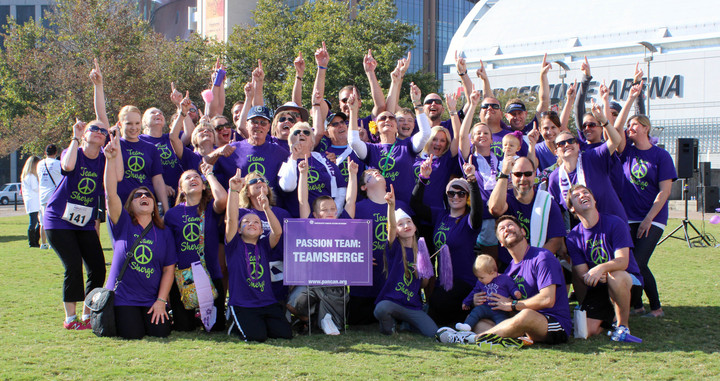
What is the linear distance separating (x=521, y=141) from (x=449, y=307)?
2.02 meters

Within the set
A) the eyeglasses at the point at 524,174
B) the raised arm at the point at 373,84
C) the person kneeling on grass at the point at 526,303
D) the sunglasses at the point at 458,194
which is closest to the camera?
the person kneeling on grass at the point at 526,303

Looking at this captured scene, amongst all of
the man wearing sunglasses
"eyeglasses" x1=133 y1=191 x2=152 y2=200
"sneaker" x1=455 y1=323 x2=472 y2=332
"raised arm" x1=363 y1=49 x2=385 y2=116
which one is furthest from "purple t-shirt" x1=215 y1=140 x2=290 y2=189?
"sneaker" x1=455 y1=323 x2=472 y2=332

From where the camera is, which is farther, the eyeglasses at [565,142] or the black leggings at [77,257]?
the eyeglasses at [565,142]

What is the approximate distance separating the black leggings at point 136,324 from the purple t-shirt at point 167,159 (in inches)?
68.3

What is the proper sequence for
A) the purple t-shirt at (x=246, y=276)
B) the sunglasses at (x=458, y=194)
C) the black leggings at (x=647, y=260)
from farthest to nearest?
the black leggings at (x=647, y=260)
the sunglasses at (x=458, y=194)
the purple t-shirt at (x=246, y=276)

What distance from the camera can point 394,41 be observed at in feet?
109

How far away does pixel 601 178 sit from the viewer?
6602 mm

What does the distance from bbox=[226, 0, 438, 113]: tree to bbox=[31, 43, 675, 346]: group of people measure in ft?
73.1

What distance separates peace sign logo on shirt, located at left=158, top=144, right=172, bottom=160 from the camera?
23.3 feet

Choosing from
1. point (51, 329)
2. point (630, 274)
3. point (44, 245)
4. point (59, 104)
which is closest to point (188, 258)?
point (51, 329)

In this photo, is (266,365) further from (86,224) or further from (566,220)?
(566,220)

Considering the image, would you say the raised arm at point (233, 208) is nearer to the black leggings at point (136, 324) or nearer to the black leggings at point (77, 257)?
the black leggings at point (136, 324)

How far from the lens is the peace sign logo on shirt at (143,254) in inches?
234

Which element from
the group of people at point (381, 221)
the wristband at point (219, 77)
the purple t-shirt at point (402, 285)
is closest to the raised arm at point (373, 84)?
the group of people at point (381, 221)
